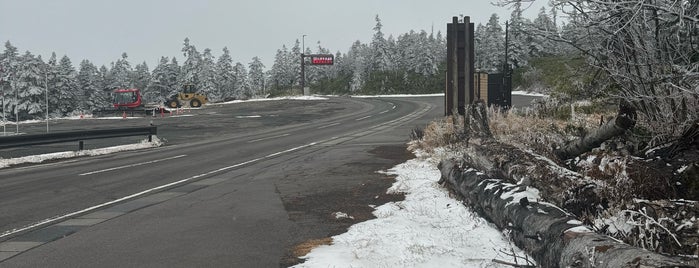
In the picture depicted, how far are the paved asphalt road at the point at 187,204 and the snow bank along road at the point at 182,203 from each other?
19 millimetres

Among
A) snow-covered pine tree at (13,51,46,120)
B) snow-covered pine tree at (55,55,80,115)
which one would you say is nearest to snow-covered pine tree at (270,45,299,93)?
snow-covered pine tree at (55,55,80,115)

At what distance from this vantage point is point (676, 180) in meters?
5.50

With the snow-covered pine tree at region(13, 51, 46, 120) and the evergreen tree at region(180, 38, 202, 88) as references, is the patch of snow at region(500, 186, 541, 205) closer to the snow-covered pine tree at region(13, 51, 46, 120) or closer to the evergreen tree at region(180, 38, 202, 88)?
the snow-covered pine tree at region(13, 51, 46, 120)

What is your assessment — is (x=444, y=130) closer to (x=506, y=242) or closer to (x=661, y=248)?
(x=506, y=242)

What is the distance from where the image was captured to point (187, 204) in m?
9.03

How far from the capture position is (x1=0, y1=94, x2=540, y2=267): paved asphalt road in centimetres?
604

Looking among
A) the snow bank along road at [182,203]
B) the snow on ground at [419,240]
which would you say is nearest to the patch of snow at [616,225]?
the snow on ground at [419,240]

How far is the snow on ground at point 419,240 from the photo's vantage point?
523 cm

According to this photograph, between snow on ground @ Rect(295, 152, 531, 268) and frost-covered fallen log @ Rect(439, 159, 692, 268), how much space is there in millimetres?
208

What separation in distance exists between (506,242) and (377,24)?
358 feet

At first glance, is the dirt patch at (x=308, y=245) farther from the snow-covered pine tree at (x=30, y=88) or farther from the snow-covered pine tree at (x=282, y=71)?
the snow-covered pine tree at (x=282, y=71)

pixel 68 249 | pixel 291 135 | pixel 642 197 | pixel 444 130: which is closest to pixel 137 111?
pixel 291 135

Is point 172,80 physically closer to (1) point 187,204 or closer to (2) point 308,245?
(1) point 187,204

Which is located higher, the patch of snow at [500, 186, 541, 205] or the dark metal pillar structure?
the dark metal pillar structure
